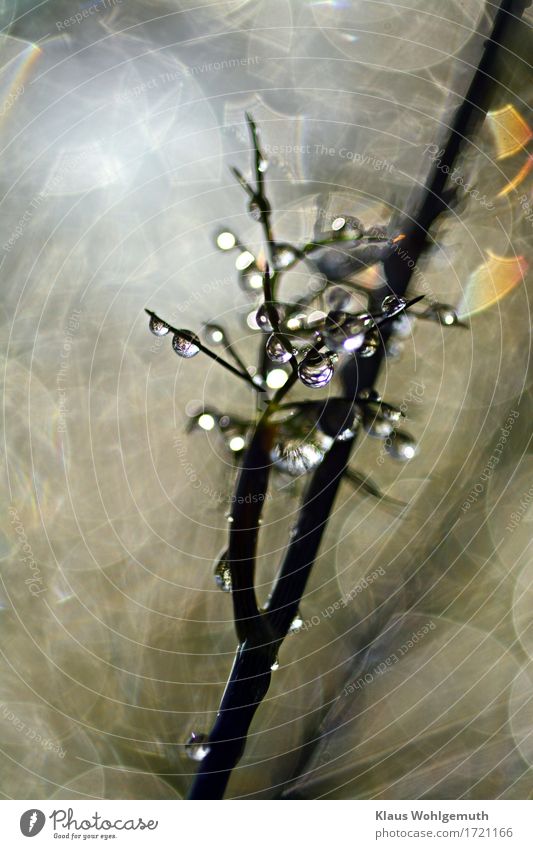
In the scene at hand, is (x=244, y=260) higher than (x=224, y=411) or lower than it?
higher

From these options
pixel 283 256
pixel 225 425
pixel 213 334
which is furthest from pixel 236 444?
pixel 283 256

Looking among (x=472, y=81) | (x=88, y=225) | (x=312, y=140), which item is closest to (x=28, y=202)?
(x=88, y=225)

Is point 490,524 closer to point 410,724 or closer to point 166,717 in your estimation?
point 410,724

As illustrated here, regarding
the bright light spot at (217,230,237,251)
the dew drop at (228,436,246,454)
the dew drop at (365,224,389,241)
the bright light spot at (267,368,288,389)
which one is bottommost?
the dew drop at (228,436,246,454)

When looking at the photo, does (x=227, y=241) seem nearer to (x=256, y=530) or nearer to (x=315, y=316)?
(x=315, y=316)

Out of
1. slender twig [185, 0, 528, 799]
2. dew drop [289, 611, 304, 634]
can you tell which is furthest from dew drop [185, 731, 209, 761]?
dew drop [289, 611, 304, 634]

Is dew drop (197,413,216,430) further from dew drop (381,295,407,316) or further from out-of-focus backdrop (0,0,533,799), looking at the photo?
dew drop (381,295,407,316)
